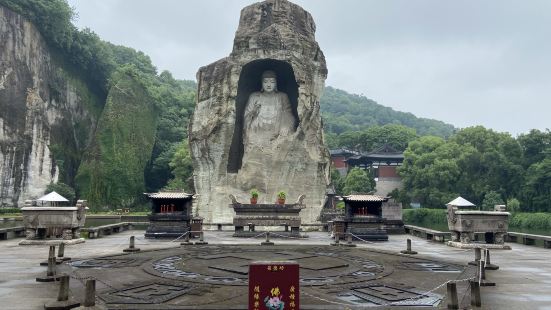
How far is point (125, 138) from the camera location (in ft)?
172

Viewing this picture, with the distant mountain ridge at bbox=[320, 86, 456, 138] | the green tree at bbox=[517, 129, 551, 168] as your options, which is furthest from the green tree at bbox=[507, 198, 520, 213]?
the distant mountain ridge at bbox=[320, 86, 456, 138]

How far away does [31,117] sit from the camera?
156 ft

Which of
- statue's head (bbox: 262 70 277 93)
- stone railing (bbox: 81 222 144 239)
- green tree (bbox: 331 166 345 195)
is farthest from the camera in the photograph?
green tree (bbox: 331 166 345 195)

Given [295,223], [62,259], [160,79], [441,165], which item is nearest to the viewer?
[62,259]

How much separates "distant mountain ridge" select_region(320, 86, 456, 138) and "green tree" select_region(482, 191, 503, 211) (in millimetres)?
71056

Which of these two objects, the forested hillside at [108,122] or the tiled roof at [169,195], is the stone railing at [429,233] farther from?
the forested hillside at [108,122]

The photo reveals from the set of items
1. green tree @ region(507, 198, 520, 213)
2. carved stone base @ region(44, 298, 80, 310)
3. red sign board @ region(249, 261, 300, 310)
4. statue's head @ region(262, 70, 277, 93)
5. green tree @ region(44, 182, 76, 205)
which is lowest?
carved stone base @ region(44, 298, 80, 310)

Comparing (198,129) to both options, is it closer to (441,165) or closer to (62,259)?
(62,259)

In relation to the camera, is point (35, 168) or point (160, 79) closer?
point (35, 168)

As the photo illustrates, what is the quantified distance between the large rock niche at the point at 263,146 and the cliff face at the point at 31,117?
2659 centimetres

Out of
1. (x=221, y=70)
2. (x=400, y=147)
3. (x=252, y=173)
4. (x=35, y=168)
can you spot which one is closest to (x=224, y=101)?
(x=221, y=70)

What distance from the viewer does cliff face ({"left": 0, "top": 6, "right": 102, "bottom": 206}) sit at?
45.0m

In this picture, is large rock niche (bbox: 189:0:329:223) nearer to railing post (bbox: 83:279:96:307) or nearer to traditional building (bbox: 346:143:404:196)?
railing post (bbox: 83:279:96:307)

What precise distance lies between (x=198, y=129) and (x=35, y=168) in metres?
27.5
